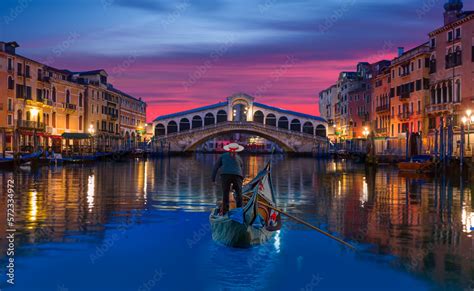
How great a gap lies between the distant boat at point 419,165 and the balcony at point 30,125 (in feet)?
100

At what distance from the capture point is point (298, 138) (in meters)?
87.2

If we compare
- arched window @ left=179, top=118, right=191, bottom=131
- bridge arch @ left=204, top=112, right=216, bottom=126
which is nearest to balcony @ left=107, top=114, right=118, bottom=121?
arched window @ left=179, top=118, right=191, bottom=131

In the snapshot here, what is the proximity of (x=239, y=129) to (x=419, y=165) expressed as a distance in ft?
169

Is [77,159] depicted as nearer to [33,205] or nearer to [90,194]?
[90,194]

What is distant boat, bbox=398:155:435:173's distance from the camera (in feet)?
109

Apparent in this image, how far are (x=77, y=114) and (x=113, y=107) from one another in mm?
13359

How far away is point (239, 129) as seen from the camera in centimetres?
8381

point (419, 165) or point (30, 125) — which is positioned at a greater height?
point (30, 125)

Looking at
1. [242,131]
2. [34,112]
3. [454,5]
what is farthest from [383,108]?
[34,112]

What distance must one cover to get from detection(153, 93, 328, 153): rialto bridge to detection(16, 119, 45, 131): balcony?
112 feet

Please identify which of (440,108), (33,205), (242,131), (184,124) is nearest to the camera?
(33,205)

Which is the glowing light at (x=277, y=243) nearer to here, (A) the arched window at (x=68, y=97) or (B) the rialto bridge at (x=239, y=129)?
(A) the arched window at (x=68, y=97)

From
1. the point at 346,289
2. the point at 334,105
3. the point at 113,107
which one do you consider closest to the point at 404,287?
the point at 346,289

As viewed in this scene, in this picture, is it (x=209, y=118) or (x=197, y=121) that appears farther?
(x=197, y=121)
